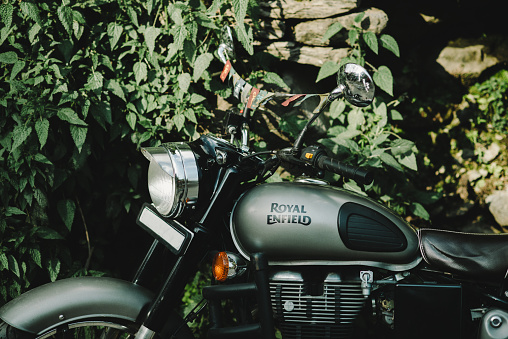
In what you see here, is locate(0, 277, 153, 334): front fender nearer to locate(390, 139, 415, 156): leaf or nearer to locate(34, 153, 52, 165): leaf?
locate(34, 153, 52, 165): leaf

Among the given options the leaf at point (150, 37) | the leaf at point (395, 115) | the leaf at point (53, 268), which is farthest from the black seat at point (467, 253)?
the leaf at point (53, 268)

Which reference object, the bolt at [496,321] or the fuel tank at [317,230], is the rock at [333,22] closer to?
the fuel tank at [317,230]

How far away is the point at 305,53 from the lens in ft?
8.53

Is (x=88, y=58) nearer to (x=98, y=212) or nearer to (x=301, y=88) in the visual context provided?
(x=98, y=212)

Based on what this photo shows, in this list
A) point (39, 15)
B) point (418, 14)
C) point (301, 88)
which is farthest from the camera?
point (418, 14)

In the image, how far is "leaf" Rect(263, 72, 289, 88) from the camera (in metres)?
2.44

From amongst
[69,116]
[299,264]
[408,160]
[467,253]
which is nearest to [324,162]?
[299,264]

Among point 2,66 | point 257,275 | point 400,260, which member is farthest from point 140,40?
point 400,260

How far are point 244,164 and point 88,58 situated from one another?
4.22 ft

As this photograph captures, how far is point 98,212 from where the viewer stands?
2533 mm

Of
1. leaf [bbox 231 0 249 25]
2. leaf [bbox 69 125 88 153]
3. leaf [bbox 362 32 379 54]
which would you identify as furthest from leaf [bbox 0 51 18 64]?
leaf [bbox 362 32 379 54]

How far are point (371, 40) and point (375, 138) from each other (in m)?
0.55

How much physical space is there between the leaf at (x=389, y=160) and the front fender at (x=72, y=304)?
4.85 ft

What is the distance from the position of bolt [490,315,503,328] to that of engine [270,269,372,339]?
1.27 ft
